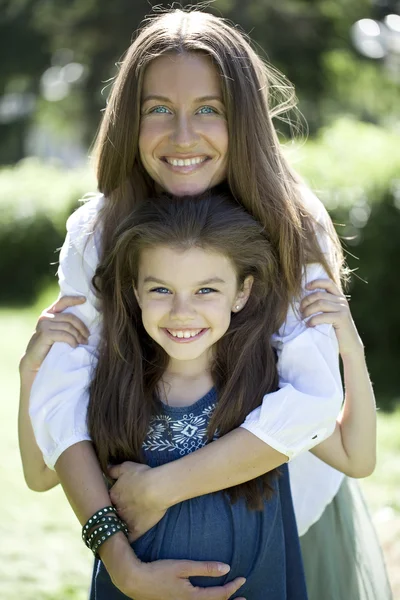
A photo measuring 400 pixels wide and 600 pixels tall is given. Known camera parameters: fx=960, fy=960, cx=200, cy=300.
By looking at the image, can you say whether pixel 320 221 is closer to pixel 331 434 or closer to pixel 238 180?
pixel 238 180

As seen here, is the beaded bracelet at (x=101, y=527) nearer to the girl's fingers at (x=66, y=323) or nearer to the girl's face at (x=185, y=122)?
the girl's fingers at (x=66, y=323)

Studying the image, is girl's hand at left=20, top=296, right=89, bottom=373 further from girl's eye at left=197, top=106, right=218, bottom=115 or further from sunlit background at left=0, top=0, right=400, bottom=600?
sunlit background at left=0, top=0, right=400, bottom=600

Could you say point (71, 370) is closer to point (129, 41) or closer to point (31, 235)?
point (31, 235)

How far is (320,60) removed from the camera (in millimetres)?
22672

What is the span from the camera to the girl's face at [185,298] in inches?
96.3

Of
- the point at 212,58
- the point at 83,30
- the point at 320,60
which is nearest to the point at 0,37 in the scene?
the point at 83,30

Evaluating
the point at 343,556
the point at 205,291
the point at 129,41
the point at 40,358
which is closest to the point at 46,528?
the point at 343,556

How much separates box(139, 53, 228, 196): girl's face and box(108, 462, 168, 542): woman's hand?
30.2 inches

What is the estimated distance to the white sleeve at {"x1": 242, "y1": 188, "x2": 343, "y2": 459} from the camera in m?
2.39

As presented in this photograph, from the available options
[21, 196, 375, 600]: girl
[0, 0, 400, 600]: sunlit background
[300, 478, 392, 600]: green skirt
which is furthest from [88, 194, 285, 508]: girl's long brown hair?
[0, 0, 400, 600]: sunlit background

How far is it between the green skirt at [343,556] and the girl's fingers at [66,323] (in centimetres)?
97

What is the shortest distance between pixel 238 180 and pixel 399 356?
5.19 meters

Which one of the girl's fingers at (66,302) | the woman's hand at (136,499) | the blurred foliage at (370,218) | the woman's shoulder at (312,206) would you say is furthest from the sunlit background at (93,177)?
the woman's hand at (136,499)

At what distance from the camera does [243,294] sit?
2.62 meters
